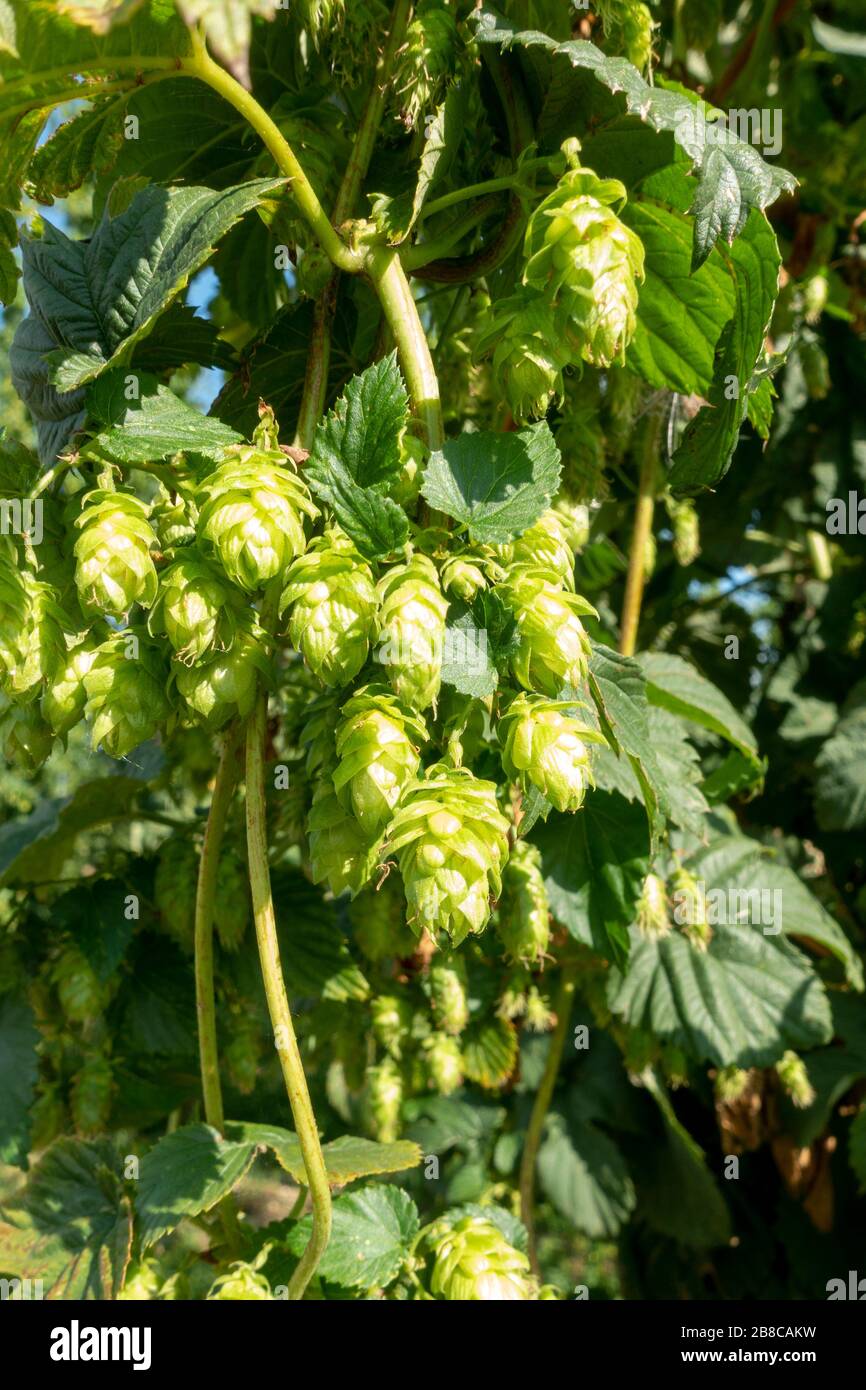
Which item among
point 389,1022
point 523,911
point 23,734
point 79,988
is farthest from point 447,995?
point 23,734

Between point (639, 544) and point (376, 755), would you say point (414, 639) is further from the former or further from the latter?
point (639, 544)

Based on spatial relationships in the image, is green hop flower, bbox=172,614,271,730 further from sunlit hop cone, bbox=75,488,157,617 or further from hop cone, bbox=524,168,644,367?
hop cone, bbox=524,168,644,367

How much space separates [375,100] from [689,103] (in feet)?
0.90

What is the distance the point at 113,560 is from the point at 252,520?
0.34ft

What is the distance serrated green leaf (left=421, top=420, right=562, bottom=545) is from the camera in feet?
2.62

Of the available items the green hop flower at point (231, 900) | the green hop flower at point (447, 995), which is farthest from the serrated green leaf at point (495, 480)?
the green hop flower at point (447, 995)

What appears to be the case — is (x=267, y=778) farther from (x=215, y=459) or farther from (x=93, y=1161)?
(x=215, y=459)

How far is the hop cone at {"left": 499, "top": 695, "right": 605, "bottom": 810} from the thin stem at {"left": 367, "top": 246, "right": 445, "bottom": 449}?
9.2 inches

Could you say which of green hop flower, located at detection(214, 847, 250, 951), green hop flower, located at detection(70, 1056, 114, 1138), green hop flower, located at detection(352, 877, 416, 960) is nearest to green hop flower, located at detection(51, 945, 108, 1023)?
green hop flower, located at detection(70, 1056, 114, 1138)

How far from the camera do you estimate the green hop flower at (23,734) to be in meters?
0.85

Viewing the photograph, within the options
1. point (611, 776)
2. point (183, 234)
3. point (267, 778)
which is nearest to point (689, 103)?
point (183, 234)

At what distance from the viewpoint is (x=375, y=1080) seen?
144 cm

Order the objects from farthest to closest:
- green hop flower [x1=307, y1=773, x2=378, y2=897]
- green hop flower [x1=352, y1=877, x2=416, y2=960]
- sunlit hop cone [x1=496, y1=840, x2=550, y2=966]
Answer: green hop flower [x1=352, y1=877, x2=416, y2=960] < sunlit hop cone [x1=496, y1=840, x2=550, y2=966] < green hop flower [x1=307, y1=773, x2=378, y2=897]

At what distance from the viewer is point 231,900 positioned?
4.04ft
